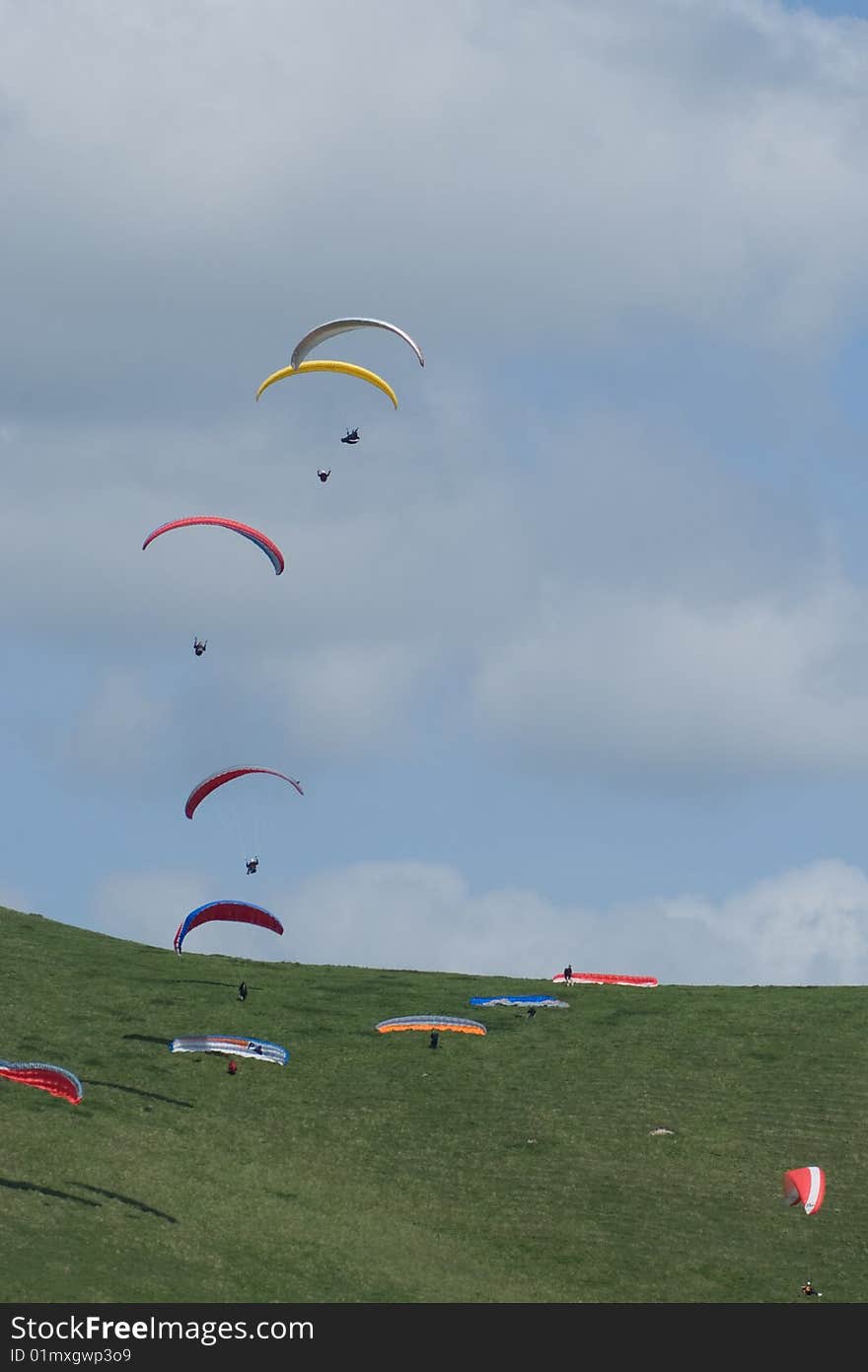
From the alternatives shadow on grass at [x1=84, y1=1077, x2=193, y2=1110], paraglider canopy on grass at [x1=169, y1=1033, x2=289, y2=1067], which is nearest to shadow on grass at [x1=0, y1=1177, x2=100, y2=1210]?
shadow on grass at [x1=84, y1=1077, x2=193, y2=1110]

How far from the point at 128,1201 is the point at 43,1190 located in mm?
2375

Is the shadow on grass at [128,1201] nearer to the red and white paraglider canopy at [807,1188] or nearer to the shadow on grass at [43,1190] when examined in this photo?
the shadow on grass at [43,1190]

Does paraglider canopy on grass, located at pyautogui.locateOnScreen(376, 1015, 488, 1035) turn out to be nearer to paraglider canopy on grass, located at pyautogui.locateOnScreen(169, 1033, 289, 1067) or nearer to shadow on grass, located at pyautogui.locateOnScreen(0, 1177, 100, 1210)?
paraglider canopy on grass, located at pyautogui.locateOnScreen(169, 1033, 289, 1067)

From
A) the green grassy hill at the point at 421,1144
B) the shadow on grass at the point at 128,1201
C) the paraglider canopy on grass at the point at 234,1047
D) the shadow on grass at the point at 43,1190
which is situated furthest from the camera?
the paraglider canopy on grass at the point at 234,1047

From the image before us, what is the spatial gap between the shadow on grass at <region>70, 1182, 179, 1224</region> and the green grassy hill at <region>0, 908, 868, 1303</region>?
0.16m

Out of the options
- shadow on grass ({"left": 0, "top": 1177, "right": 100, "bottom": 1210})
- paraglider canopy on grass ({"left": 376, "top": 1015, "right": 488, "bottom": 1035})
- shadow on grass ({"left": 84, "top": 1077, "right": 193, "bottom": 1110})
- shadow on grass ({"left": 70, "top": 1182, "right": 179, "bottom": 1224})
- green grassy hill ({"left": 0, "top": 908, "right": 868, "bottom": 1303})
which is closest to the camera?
green grassy hill ({"left": 0, "top": 908, "right": 868, "bottom": 1303})

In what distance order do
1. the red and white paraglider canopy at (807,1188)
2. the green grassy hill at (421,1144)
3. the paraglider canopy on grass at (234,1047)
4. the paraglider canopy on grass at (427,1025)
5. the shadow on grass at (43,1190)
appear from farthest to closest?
the paraglider canopy on grass at (427,1025), the paraglider canopy on grass at (234,1047), the red and white paraglider canopy at (807,1188), the shadow on grass at (43,1190), the green grassy hill at (421,1144)

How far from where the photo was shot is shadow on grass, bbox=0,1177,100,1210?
2301 inches

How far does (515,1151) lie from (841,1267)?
1251 centimetres

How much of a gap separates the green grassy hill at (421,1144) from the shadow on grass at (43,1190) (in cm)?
17

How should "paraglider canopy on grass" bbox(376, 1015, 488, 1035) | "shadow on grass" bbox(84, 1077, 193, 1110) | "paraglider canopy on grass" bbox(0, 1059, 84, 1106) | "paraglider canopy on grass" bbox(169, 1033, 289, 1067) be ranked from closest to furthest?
1. "paraglider canopy on grass" bbox(0, 1059, 84, 1106)
2. "shadow on grass" bbox(84, 1077, 193, 1110)
3. "paraglider canopy on grass" bbox(169, 1033, 289, 1067)
4. "paraglider canopy on grass" bbox(376, 1015, 488, 1035)

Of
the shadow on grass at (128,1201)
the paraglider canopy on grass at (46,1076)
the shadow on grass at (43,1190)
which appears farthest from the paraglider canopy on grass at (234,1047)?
the paraglider canopy on grass at (46,1076)

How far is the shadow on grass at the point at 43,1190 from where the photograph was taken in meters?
58.4
